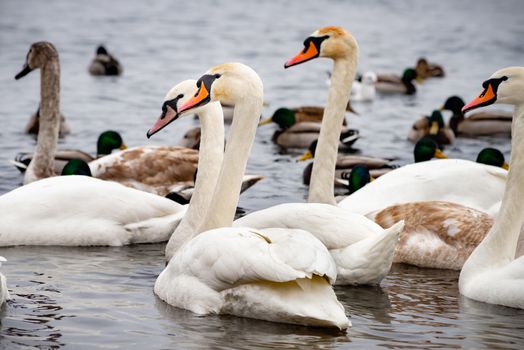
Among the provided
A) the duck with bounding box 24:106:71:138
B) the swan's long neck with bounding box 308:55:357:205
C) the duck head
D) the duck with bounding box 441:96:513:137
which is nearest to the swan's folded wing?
the swan's long neck with bounding box 308:55:357:205

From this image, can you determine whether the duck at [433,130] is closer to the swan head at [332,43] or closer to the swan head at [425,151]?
the swan head at [425,151]

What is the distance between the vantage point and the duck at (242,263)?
23.4ft

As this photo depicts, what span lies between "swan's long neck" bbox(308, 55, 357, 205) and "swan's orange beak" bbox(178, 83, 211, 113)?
1.70 metres

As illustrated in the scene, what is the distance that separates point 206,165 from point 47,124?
12.2ft

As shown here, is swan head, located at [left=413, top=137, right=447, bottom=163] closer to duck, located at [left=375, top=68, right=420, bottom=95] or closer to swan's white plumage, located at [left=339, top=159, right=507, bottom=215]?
swan's white plumage, located at [left=339, top=159, right=507, bottom=215]

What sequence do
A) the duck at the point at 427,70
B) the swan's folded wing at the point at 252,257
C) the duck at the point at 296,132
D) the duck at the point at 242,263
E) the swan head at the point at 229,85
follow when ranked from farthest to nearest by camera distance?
1. the duck at the point at 427,70
2. the duck at the point at 296,132
3. the swan head at the point at 229,85
4. the duck at the point at 242,263
5. the swan's folded wing at the point at 252,257

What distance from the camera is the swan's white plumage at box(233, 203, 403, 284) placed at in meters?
8.44

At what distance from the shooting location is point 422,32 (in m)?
37.9

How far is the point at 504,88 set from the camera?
27.8 feet

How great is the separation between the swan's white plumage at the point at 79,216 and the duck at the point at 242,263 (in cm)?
179

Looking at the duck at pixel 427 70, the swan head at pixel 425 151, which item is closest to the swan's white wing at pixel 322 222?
the swan head at pixel 425 151

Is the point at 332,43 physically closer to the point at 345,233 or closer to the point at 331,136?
the point at 331,136

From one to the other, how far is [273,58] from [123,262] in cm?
1952

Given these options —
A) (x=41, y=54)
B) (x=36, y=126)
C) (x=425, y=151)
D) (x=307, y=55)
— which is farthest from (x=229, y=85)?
(x=36, y=126)
